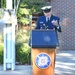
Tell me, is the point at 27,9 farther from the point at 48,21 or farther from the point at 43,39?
the point at 43,39

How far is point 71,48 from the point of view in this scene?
15203 mm

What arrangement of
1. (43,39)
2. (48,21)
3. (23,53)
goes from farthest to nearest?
(23,53) < (48,21) < (43,39)

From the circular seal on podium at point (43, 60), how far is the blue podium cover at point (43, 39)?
204 mm

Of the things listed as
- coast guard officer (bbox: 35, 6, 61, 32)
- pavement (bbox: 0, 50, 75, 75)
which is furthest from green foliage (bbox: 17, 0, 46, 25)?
coast guard officer (bbox: 35, 6, 61, 32)

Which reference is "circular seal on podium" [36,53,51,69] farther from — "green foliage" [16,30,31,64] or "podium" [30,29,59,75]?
"green foliage" [16,30,31,64]

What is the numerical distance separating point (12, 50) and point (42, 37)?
2398 mm

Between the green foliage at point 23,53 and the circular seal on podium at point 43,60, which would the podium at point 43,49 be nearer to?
the circular seal on podium at point 43,60

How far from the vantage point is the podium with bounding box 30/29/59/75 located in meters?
7.29

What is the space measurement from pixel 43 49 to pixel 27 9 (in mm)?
7826

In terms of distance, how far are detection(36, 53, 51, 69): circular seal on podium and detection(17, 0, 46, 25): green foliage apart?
7622 millimetres

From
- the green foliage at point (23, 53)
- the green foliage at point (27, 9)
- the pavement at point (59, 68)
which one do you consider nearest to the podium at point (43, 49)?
the pavement at point (59, 68)

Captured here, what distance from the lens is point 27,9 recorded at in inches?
591

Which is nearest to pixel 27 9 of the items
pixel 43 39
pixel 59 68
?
pixel 59 68

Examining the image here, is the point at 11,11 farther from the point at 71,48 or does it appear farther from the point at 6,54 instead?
the point at 71,48
